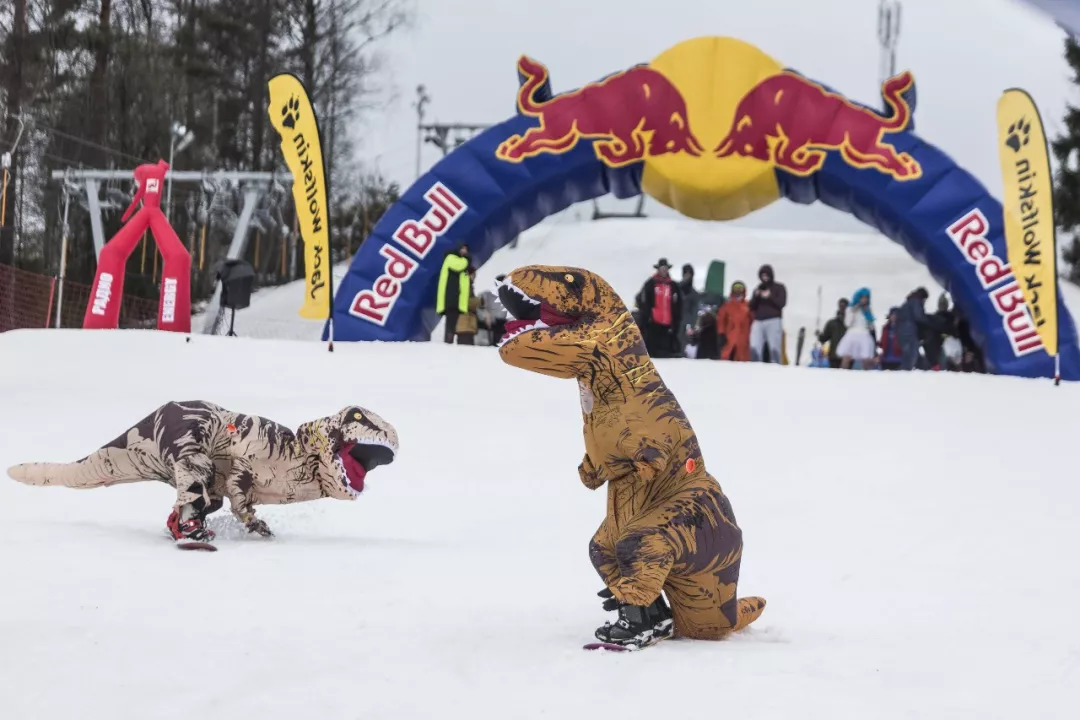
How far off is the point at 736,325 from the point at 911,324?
1.91m

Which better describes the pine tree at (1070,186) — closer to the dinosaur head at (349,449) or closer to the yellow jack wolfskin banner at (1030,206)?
the yellow jack wolfskin banner at (1030,206)

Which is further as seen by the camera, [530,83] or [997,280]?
[530,83]

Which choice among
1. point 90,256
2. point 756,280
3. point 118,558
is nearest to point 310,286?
point 118,558

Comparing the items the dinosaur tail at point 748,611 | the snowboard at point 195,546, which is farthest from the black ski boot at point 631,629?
the snowboard at point 195,546

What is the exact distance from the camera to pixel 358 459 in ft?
17.8

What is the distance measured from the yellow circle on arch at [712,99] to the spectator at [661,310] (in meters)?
1.15

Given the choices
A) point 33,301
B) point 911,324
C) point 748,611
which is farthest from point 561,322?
point 33,301

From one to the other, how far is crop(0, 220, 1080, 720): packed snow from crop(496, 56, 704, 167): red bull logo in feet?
8.74

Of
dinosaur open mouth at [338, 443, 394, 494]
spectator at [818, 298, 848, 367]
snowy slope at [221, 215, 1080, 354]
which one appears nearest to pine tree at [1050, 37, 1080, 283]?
snowy slope at [221, 215, 1080, 354]

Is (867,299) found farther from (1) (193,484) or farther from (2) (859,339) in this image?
(1) (193,484)

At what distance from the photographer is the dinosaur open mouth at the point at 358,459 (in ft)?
17.7

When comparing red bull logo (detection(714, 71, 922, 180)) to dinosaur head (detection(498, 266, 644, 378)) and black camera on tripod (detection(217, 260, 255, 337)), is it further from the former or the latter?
dinosaur head (detection(498, 266, 644, 378))

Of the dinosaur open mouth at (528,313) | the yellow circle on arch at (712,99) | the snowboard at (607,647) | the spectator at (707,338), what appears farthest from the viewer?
the spectator at (707,338)

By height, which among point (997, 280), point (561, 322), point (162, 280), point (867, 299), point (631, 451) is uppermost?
point (997, 280)
